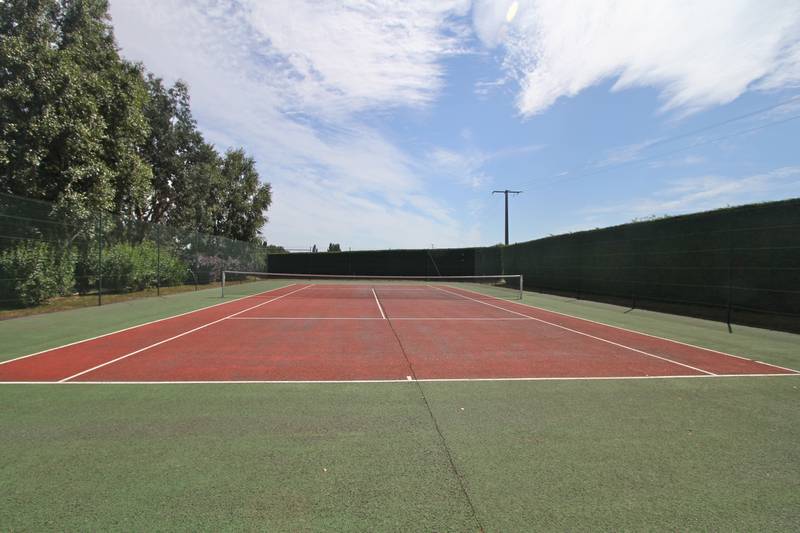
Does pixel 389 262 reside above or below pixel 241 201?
below

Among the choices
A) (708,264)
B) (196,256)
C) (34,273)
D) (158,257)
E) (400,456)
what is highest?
(196,256)

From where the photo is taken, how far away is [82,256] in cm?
1546

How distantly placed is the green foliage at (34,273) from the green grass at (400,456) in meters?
8.80

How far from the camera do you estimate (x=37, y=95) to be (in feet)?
48.6

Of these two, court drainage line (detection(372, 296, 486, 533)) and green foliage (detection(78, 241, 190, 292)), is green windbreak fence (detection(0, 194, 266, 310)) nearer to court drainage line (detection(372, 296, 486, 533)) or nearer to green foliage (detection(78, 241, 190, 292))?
green foliage (detection(78, 241, 190, 292))

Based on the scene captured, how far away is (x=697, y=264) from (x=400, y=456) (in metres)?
15.0

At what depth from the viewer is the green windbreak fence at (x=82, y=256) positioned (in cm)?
1224

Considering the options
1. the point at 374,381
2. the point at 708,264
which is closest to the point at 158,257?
the point at 374,381

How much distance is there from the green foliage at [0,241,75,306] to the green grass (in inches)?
346

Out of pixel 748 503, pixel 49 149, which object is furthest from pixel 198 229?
pixel 748 503

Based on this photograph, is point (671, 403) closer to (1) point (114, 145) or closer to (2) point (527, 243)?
(1) point (114, 145)

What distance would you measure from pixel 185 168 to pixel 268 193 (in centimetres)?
1322

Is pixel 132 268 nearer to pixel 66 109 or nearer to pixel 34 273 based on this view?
pixel 34 273

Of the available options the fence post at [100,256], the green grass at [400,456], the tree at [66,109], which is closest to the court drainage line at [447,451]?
the green grass at [400,456]
